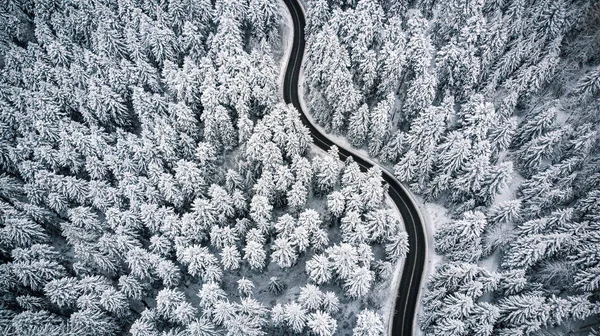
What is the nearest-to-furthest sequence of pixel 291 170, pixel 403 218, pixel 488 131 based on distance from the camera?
1. pixel 291 170
2. pixel 403 218
3. pixel 488 131

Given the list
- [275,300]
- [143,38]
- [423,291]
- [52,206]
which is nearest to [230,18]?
[143,38]

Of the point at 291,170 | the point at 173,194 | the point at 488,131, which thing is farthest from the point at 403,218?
the point at 173,194

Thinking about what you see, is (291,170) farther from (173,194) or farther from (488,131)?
(488,131)

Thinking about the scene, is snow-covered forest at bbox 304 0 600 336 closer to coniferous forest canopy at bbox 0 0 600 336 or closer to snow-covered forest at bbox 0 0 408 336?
coniferous forest canopy at bbox 0 0 600 336

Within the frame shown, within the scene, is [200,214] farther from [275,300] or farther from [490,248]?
[490,248]

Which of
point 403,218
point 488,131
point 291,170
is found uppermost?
point 488,131

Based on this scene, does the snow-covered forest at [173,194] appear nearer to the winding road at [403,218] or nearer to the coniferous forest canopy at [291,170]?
the coniferous forest canopy at [291,170]

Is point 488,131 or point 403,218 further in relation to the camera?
point 488,131
